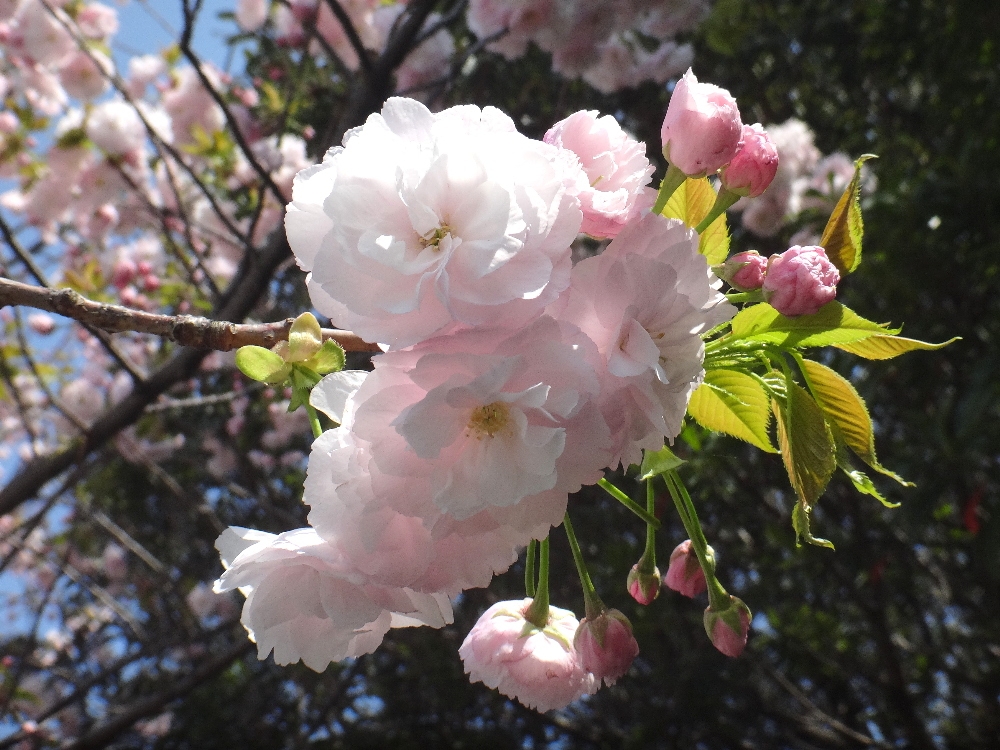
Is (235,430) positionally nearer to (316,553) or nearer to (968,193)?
(968,193)

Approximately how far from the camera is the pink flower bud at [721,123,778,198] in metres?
0.61

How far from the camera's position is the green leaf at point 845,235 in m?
0.61

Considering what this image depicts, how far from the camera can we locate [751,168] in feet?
1.99

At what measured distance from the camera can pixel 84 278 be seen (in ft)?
8.62

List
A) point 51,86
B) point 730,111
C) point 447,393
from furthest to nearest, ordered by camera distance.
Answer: point 51,86 < point 730,111 < point 447,393

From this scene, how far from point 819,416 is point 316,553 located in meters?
0.38

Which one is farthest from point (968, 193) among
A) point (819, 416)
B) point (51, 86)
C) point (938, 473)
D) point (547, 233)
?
point (51, 86)

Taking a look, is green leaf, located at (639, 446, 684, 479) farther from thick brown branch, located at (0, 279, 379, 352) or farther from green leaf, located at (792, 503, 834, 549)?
thick brown branch, located at (0, 279, 379, 352)

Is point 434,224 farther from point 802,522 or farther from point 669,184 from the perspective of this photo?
point 802,522

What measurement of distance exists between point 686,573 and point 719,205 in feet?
1.15

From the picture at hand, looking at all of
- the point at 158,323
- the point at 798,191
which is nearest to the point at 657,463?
the point at 158,323

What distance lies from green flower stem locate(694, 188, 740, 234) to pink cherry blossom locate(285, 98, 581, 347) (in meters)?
0.16

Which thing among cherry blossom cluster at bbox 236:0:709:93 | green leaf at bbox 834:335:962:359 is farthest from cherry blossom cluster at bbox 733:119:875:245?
green leaf at bbox 834:335:962:359

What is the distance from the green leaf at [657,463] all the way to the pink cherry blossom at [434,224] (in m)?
0.19
